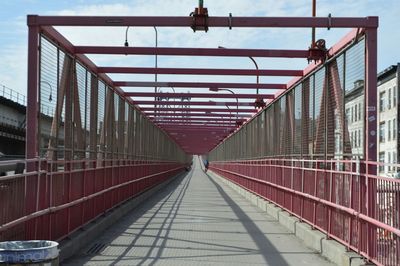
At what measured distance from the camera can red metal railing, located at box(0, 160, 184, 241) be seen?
6938 millimetres

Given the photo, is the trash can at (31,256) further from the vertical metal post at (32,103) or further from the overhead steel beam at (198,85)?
the overhead steel beam at (198,85)

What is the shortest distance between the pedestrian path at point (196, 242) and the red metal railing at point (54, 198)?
23.7 inches

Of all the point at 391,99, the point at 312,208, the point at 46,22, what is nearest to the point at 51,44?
the point at 46,22

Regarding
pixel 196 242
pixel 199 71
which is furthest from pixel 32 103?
pixel 199 71

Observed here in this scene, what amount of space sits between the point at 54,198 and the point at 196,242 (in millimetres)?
3394

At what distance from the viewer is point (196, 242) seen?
37.0 feet

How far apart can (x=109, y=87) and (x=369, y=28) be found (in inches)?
320

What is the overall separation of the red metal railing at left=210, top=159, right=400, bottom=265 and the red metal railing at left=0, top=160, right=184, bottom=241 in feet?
13.8

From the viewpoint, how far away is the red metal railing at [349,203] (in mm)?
6891

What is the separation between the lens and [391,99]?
5559 cm

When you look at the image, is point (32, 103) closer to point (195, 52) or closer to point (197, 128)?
point (195, 52)

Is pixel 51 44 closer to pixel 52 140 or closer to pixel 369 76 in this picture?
pixel 52 140

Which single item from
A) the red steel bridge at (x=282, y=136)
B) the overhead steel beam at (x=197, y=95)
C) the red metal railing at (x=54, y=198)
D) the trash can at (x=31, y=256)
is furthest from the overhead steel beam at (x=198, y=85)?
the trash can at (x=31, y=256)

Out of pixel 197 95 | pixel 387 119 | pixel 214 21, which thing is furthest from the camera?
pixel 387 119
